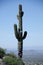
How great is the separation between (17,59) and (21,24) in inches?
156

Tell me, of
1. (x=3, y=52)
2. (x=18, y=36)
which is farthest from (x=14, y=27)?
(x=3, y=52)

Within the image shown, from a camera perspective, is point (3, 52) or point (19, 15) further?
point (3, 52)

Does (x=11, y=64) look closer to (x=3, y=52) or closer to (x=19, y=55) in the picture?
(x=19, y=55)

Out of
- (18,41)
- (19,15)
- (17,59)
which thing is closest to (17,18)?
(19,15)

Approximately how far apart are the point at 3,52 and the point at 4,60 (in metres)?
4.31

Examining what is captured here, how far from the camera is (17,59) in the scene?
101 feet

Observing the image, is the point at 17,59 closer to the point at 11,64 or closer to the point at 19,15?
the point at 11,64

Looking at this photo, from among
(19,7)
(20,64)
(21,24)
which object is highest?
(19,7)

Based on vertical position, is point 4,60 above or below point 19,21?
below

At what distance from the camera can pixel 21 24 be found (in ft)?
101

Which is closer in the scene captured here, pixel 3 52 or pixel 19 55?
pixel 19 55

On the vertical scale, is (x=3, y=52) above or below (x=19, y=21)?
below

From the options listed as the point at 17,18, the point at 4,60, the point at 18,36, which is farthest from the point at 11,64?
the point at 17,18

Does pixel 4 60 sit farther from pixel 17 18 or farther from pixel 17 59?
pixel 17 18
